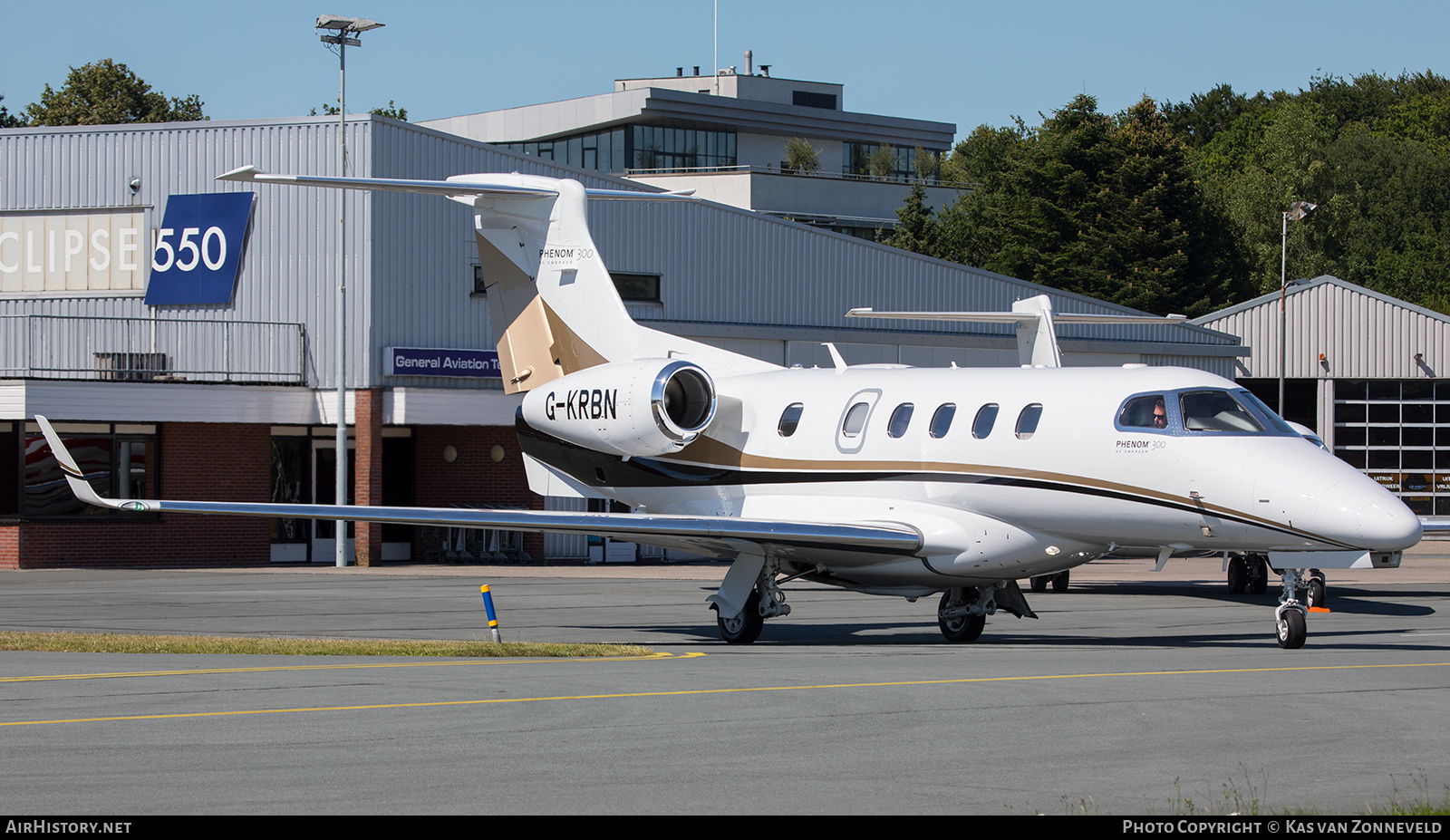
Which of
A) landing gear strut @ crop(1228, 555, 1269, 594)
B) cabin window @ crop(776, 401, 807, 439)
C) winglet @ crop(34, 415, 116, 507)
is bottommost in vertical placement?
landing gear strut @ crop(1228, 555, 1269, 594)

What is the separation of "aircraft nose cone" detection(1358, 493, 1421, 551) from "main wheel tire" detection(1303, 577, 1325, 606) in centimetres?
810

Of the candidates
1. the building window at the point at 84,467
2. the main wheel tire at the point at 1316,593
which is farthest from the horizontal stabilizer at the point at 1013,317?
the building window at the point at 84,467

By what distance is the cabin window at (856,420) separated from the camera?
17.2m

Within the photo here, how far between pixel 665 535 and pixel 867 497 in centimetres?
224

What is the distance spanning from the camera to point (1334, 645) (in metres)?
16.1

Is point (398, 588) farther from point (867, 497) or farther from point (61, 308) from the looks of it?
point (61, 308)

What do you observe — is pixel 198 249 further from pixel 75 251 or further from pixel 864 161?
pixel 864 161

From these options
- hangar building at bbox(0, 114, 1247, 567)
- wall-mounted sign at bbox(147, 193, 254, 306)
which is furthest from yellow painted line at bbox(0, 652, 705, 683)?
wall-mounted sign at bbox(147, 193, 254, 306)

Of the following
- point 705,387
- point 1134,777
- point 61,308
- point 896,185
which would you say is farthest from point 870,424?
point 896,185

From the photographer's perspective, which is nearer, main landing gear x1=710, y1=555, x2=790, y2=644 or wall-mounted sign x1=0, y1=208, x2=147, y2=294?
main landing gear x1=710, y1=555, x2=790, y2=644

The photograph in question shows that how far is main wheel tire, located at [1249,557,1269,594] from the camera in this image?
81.1 feet

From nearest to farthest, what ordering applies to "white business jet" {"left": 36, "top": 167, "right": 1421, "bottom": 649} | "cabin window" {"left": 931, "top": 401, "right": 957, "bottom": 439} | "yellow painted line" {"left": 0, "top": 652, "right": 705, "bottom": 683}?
"yellow painted line" {"left": 0, "top": 652, "right": 705, "bottom": 683} < "white business jet" {"left": 36, "top": 167, "right": 1421, "bottom": 649} < "cabin window" {"left": 931, "top": 401, "right": 957, "bottom": 439}

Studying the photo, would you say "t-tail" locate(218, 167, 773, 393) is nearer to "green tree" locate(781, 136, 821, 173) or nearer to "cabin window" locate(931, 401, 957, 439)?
"cabin window" locate(931, 401, 957, 439)

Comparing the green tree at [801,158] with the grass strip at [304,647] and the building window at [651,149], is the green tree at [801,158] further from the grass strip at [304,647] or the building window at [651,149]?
the grass strip at [304,647]
